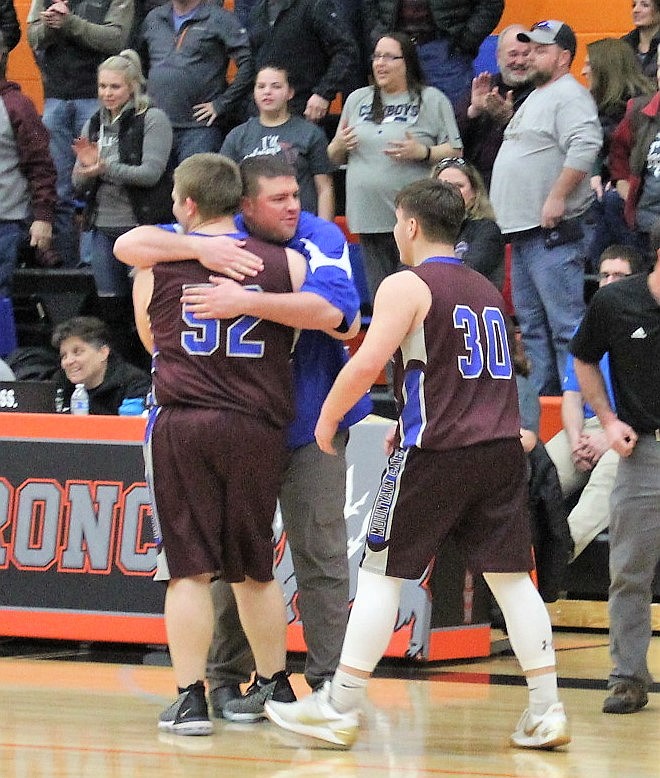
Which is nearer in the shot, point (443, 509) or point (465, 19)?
point (443, 509)

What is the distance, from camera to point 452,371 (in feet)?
15.0

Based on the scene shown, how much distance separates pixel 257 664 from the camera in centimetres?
505

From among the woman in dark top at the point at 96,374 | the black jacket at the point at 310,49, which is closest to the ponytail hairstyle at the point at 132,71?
the black jacket at the point at 310,49

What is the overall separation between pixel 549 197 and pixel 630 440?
9.71ft

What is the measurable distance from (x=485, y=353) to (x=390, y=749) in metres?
1.25

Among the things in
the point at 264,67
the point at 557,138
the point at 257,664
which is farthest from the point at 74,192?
the point at 257,664

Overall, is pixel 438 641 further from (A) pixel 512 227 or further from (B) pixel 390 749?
(A) pixel 512 227

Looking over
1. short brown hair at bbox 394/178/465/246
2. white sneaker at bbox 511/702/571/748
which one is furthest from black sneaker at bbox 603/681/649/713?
short brown hair at bbox 394/178/465/246

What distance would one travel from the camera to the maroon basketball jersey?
15.6 ft

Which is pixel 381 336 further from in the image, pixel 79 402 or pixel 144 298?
pixel 79 402

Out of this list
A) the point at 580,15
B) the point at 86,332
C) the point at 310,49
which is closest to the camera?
the point at 86,332

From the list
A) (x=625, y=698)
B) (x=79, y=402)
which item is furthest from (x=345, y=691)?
(x=79, y=402)

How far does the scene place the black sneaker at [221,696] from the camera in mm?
5195

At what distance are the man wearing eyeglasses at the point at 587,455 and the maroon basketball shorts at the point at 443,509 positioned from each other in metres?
2.38
